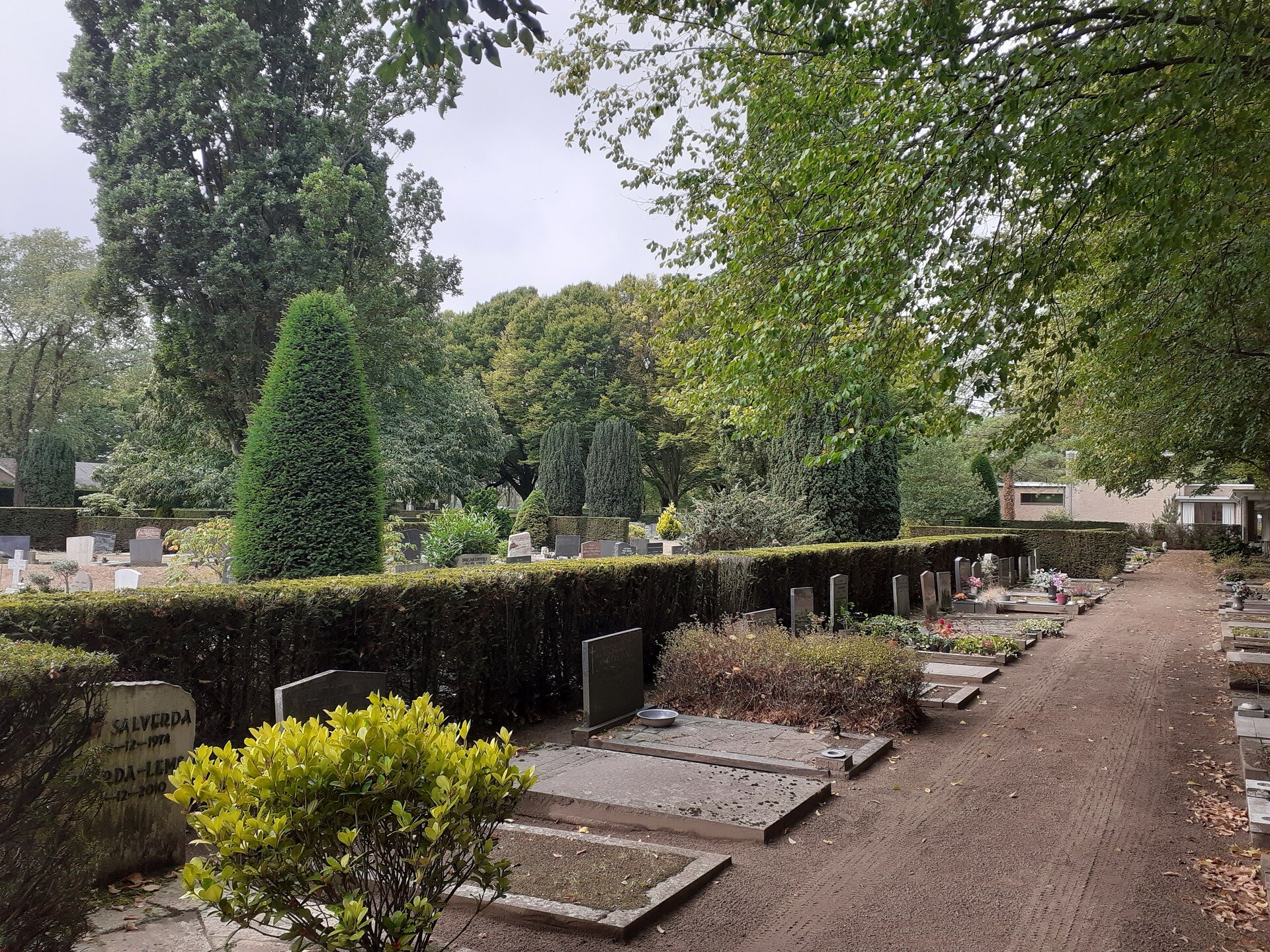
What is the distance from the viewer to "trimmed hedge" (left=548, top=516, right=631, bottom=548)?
36.8 m

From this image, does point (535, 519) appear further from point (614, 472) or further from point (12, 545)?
point (12, 545)

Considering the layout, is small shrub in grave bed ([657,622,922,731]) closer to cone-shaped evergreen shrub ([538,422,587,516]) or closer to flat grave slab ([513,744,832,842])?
flat grave slab ([513,744,832,842])

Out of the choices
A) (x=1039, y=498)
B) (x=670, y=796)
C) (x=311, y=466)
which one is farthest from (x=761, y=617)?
(x=1039, y=498)

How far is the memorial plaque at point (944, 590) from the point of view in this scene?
17.9m

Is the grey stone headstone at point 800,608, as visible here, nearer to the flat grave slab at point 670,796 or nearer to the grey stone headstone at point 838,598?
the grey stone headstone at point 838,598

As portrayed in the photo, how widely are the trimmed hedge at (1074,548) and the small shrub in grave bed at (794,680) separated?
21.0m

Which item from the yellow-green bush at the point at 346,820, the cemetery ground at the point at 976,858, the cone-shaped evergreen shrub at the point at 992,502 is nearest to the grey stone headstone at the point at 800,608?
the cemetery ground at the point at 976,858

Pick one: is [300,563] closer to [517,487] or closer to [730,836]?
[730,836]

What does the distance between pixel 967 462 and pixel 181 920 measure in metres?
38.5

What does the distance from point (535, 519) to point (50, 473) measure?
2282 centimetres

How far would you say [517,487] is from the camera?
2115 inches

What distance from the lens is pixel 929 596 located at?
16.3m

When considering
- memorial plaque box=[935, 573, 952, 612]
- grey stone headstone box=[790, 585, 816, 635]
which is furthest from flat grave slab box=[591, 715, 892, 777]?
memorial plaque box=[935, 573, 952, 612]

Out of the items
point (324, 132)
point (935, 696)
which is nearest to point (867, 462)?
point (935, 696)
